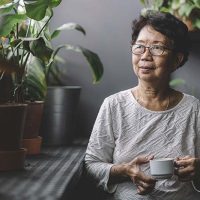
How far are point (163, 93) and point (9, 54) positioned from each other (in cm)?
58

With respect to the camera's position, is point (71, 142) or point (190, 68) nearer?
point (71, 142)

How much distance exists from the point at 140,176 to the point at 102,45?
0.99m

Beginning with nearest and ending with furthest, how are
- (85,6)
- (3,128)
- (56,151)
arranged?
(3,128)
(56,151)
(85,6)

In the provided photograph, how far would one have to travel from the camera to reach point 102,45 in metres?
2.31

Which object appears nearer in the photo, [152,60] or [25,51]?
[152,60]

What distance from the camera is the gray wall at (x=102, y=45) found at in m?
2.30

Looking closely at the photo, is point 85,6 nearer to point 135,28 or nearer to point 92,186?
point 135,28

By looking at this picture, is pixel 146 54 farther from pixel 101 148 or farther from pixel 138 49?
pixel 101 148

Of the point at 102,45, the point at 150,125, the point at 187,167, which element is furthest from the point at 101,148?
the point at 102,45

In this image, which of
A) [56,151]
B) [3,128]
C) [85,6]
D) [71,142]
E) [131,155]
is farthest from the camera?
[85,6]

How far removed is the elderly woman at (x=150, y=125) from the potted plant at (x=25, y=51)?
0.29m

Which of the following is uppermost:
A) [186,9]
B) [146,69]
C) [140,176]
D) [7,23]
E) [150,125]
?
[186,9]

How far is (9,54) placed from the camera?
61.2 inches

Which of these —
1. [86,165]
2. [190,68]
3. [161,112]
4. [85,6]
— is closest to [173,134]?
[161,112]
